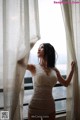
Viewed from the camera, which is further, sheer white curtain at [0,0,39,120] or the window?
the window

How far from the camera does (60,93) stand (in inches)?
85.4

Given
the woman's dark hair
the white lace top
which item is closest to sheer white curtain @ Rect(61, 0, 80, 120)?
the woman's dark hair

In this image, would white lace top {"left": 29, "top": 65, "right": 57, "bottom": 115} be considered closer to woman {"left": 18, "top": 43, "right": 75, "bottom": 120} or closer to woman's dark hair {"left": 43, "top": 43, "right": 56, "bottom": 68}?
woman {"left": 18, "top": 43, "right": 75, "bottom": 120}

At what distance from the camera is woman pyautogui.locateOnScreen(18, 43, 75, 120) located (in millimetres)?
1708

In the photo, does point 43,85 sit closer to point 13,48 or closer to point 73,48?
point 13,48

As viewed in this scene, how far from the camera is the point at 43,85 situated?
68.1 inches

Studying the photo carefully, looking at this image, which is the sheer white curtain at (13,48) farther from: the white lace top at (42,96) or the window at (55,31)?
the window at (55,31)

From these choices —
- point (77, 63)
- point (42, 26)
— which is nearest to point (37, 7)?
point (42, 26)

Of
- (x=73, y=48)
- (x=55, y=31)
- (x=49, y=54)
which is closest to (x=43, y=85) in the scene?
(x=49, y=54)

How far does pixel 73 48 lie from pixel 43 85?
0.56m

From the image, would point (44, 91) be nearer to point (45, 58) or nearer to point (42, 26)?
point (45, 58)

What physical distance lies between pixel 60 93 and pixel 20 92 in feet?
2.09

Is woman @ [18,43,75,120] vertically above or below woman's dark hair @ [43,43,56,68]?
below

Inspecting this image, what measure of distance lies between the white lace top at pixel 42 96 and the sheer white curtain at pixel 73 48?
0.37 meters
